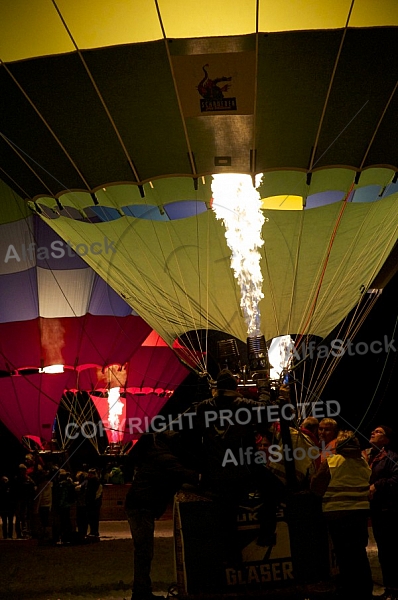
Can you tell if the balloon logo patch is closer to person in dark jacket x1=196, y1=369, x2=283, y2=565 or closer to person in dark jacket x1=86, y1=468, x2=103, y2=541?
person in dark jacket x1=196, y1=369, x2=283, y2=565

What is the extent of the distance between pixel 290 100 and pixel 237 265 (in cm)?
223

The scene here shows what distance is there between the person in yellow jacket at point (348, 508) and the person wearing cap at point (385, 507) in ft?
1.94

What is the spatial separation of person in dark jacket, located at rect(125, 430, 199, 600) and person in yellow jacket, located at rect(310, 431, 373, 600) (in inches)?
33.1

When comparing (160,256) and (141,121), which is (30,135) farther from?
(160,256)

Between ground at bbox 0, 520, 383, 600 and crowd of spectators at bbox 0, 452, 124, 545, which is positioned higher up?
crowd of spectators at bbox 0, 452, 124, 545

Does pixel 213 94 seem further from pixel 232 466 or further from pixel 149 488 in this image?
pixel 232 466

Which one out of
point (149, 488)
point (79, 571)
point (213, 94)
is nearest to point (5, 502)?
point (79, 571)

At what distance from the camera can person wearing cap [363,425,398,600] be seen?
477 cm

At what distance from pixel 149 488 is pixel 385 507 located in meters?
1.60

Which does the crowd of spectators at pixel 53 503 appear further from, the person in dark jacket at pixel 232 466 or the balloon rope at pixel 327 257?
the person in dark jacket at pixel 232 466

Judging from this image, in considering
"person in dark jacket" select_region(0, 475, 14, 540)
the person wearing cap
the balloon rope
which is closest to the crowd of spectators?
"person in dark jacket" select_region(0, 475, 14, 540)

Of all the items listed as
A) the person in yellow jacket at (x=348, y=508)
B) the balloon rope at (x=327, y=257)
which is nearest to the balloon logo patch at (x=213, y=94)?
the balloon rope at (x=327, y=257)

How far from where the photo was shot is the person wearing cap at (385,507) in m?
4.77

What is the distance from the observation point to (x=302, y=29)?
588 centimetres
